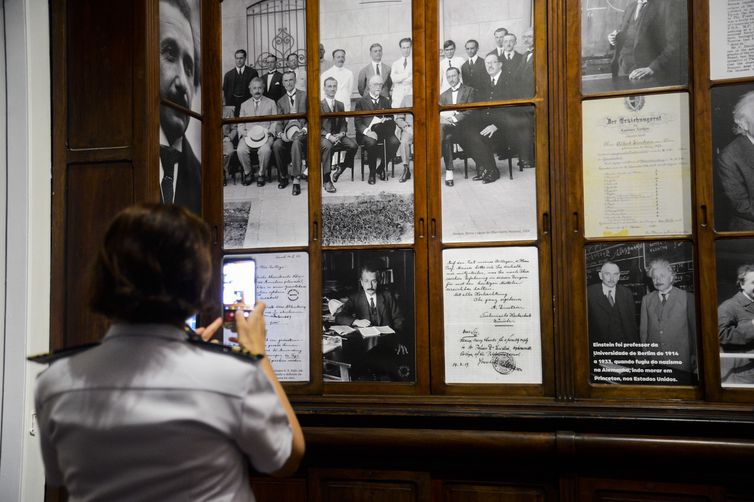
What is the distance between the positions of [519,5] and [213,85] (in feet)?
5.06

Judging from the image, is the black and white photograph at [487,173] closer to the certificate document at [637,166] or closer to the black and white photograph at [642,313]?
the certificate document at [637,166]

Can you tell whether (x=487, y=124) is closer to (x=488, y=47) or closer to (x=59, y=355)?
(x=488, y=47)

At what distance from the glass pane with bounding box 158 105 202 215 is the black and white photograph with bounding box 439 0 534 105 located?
47.7 inches

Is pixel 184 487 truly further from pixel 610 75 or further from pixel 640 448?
pixel 610 75

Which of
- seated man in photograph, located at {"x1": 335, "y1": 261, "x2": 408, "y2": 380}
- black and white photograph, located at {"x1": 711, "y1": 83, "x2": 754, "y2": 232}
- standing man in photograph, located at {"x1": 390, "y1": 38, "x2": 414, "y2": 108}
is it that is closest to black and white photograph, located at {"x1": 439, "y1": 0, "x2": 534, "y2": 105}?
standing man in photograph, located at {"x1": 390, "y1": 38, "x2": 414, "y2": 108}

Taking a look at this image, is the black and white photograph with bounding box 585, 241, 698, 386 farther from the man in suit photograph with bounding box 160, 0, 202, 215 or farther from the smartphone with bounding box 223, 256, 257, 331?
the man in suit photograph with bounding box 160, 0, 202, 215

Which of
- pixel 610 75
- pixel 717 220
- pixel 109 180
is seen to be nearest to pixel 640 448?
pixel 717 220

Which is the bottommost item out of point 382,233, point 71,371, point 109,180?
point 71,371

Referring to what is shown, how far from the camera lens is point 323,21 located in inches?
119

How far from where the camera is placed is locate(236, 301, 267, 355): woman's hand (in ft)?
4.31

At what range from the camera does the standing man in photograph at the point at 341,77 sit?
2.99 meters

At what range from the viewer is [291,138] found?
302 cm

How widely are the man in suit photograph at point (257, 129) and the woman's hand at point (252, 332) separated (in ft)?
5.80

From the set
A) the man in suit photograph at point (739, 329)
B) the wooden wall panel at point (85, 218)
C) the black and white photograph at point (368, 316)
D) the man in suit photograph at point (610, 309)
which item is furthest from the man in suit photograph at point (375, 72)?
the man in suit photograph at point (739, 329)
